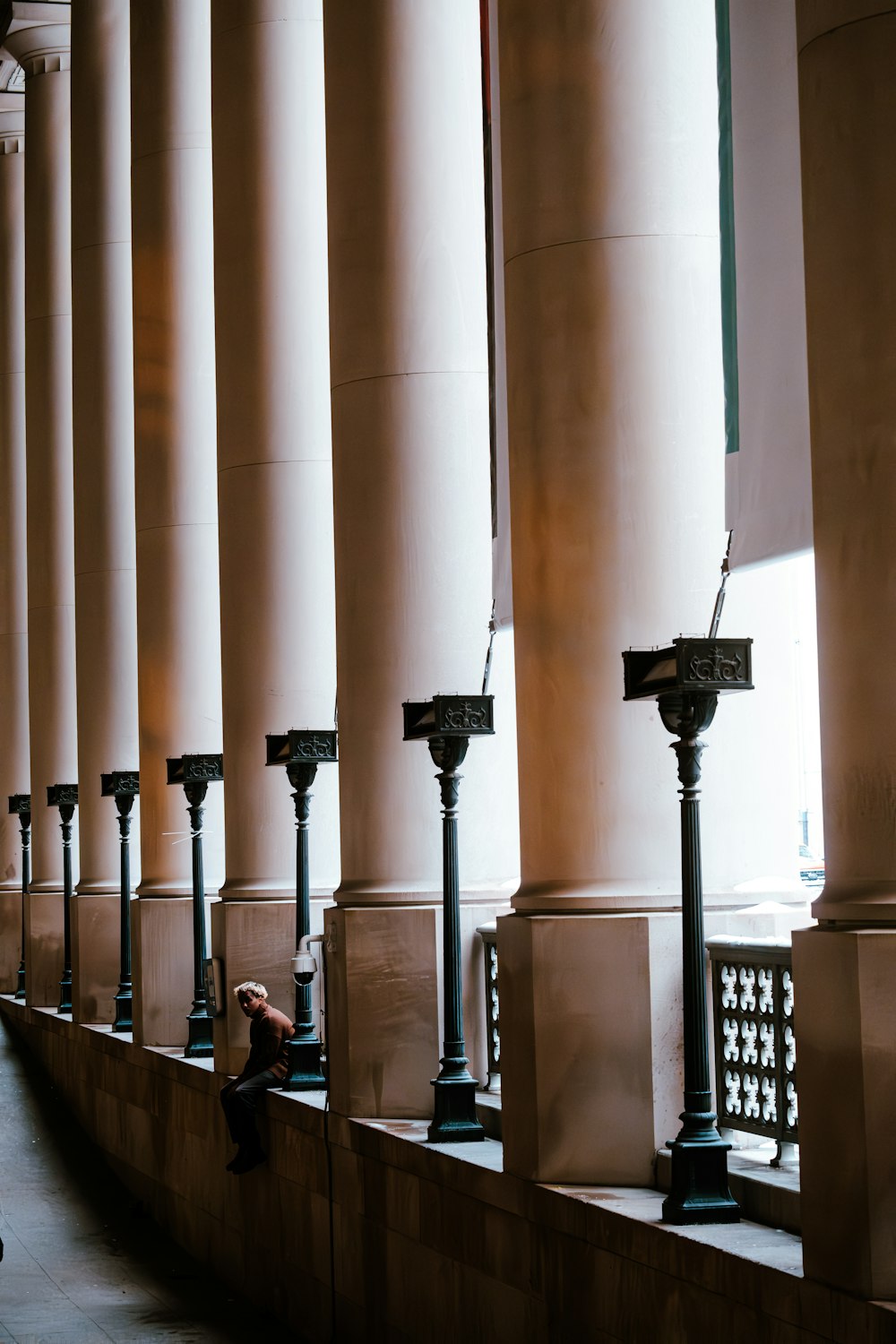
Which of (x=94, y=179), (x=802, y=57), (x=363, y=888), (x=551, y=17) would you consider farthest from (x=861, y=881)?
(x=94, y=179)

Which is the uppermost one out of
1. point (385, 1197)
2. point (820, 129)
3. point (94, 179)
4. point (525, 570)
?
point (94, 179)

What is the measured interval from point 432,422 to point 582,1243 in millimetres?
7826

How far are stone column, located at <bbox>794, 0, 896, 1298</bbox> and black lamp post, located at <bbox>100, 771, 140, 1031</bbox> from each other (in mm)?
17538

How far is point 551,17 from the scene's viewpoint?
1316 centimetres

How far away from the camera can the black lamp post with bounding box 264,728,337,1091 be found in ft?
59.8

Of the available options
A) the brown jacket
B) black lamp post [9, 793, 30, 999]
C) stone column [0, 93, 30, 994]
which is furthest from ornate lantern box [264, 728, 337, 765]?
stone column [0, 93, 30, 994]

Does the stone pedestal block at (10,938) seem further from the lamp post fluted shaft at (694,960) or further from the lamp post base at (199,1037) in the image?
the lamp post fluted shaft at (694,960)

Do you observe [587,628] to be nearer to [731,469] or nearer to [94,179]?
[731,469]

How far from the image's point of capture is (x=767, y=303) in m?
11.2

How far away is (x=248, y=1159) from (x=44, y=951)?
628 inches

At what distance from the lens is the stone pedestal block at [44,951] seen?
109 ft

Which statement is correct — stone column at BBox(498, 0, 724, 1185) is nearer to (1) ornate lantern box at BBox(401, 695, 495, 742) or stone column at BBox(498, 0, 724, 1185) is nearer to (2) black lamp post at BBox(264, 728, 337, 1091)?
(1) ornate lantern box at BBox(401, 695, 495, 742)

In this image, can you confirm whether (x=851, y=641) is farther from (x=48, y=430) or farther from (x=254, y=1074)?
(x=48, y=430)

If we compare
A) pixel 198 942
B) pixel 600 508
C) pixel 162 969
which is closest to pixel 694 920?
pixel 600 508
